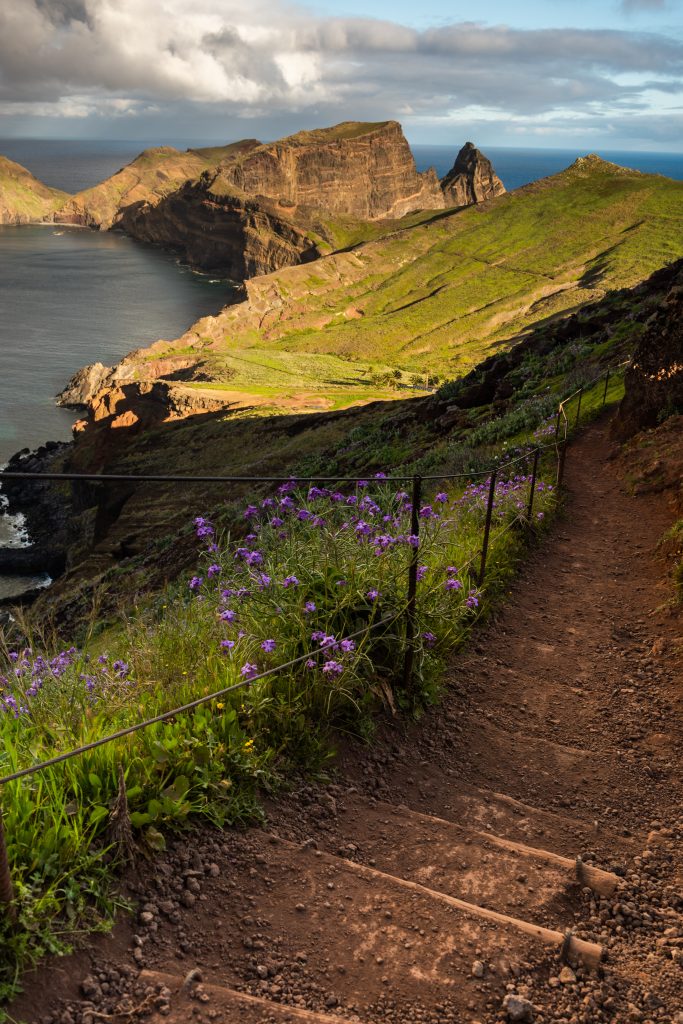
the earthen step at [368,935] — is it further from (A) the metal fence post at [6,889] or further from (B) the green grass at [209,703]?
(A) the metal fence post at [6,889]

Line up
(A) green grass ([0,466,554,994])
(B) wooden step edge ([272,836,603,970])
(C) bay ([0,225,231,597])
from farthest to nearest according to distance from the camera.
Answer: (C) bay ([0,225,231,597]) < (B) wooden step edge ([272,836,603,970]) < (A) green grass ([0,466,554,994])

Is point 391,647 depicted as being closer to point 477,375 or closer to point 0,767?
point 0,767

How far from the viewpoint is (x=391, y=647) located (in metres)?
5.54

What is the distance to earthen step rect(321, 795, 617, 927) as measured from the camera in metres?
3.95

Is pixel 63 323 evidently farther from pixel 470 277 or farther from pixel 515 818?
pixel 515 818

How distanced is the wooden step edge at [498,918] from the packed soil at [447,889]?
1 centimetres

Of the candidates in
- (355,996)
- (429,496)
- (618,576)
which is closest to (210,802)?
(355,996)

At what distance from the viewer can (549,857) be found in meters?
4.34

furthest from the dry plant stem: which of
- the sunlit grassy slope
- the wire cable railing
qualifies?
the sunlit grassy slope

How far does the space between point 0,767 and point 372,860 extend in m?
2.01

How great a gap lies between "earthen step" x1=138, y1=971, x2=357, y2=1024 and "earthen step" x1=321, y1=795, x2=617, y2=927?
1.09 m

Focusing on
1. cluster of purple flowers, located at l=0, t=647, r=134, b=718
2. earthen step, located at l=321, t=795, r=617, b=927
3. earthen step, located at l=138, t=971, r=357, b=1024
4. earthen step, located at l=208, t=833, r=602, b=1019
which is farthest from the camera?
cluster of purple flowers, located at l=0, t=647, r=134, b=718

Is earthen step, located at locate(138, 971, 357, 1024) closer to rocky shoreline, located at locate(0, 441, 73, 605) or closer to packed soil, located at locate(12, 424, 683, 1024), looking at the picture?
packed soil, located at locate(12, 424, 683, 1024)

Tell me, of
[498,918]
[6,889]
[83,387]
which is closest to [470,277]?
[83,387]
